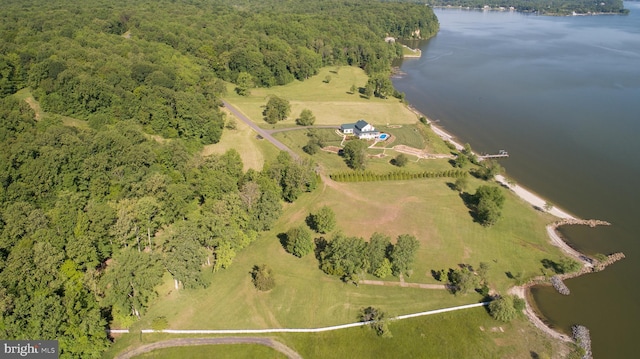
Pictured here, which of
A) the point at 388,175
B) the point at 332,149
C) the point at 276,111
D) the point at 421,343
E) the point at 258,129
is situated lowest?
the point at 421,343

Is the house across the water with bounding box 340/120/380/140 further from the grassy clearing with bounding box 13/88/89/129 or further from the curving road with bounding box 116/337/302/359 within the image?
the curving road with bounding box 116/337/302/359

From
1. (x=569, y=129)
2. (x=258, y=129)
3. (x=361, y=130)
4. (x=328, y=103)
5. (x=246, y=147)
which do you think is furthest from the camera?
(x=328, y=103)

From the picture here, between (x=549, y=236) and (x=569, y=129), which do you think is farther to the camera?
(x=569, y=129)

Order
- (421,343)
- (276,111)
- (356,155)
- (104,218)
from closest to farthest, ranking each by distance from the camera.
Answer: (421,343) < (104,218) < (356,155) < (276,111)

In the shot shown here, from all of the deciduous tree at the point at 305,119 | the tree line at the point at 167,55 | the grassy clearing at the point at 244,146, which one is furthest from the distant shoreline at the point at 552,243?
the tree line at the point at 167,55

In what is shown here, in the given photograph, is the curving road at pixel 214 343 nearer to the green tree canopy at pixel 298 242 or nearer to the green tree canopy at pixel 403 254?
the green tree canopy at pixel 298 242

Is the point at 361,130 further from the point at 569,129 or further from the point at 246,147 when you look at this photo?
the point at 569,129

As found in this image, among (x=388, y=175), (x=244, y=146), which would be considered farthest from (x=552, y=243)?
(x=244, y=146)

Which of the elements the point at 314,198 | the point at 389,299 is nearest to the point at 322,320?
the point at 389,299
